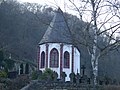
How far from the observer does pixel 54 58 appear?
1673 inches

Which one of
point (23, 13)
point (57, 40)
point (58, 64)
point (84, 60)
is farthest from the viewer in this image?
point (23, 13)

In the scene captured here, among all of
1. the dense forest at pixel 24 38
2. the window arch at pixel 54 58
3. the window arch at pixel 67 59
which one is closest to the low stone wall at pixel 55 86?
the window arch at pixel 54 58

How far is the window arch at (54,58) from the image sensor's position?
42156 millimetres

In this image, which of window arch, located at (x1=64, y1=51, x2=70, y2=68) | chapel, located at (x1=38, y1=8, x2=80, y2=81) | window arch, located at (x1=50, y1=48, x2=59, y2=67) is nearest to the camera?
chapel, located at (x1=38, y1=8, x2=80, y2=81)

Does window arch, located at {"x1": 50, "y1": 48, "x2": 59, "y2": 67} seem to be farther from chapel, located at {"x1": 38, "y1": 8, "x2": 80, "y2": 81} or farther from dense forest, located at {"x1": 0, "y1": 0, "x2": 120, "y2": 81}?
dense forest, located at {"x1": 0, "y1": 0, "x2": 120, "y2": 81}

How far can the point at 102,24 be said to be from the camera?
21.6m

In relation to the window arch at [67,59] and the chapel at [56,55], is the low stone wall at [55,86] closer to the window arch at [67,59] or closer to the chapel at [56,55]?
the chapel at [56,55]

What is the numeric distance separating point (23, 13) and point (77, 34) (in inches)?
2303

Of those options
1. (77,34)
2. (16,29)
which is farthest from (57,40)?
(16,29)

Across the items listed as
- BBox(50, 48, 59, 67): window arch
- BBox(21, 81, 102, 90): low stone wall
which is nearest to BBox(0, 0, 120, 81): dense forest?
BBox(50, 48, 59, 67): window arch

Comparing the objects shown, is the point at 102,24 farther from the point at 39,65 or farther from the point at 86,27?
the point at 39,65

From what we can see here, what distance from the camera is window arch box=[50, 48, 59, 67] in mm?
42156

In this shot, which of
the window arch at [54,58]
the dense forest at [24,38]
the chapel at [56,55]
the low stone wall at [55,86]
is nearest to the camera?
the low stone wall at [55,86]

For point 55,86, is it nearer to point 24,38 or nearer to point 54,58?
point 54,58
